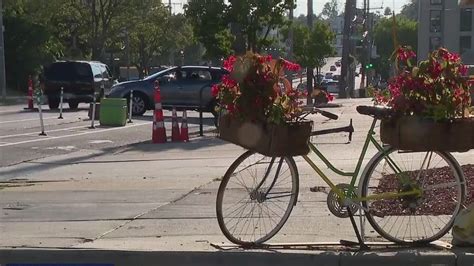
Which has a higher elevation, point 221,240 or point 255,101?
point 255,101

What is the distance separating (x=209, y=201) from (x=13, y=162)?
617 cm

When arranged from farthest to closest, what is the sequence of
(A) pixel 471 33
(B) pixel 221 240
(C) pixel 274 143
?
(A) pixel 471 33
(B) pixel 221 240
(C) pixel 274 143

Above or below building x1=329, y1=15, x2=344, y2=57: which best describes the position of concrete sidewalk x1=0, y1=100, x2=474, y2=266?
below

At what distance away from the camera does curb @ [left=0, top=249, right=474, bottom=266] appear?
673 cm

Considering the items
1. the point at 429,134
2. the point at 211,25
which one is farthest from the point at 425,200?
the point at 211,25

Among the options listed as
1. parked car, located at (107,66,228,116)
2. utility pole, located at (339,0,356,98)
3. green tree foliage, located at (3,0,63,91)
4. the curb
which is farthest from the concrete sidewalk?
green tree foliage, located at (3,0,63,91)

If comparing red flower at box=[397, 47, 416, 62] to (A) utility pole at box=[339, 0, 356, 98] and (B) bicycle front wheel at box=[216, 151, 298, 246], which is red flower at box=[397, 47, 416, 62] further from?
(A) utility pole at box=[339, 0, 356, 98]

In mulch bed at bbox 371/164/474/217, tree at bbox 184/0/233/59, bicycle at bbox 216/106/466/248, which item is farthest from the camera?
tree at bbox 184/0/233/59

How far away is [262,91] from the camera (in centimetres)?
712

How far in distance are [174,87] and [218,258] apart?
20.2 m

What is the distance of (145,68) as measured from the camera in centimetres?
7356

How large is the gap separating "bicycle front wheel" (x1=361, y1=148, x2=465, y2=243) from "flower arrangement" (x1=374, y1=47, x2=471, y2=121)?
0.38m

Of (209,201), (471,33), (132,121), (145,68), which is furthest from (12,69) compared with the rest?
(209,201)

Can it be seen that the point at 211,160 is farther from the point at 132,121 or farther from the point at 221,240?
the point at 132,121
